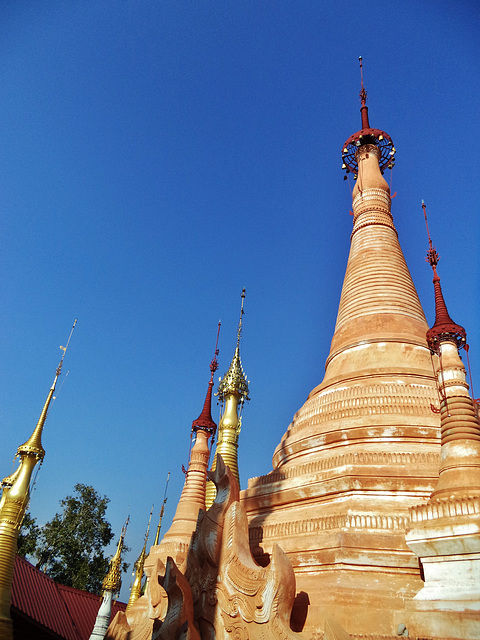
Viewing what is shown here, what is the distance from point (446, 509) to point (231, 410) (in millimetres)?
11503

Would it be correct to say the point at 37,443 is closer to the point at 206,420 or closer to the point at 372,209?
the point at 206,420

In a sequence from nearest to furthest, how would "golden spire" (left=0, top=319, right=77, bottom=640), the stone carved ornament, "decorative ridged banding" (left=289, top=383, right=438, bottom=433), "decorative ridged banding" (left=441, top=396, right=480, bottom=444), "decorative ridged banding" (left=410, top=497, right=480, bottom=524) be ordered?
"decorative ridged banding" (left=410, top=497, right=480, bottom=524), the stone carved ornament, "decorative ridged banding" (left=441, top=396, right=480, bottom=444), "decorative ridged banding" (left=289, top=383, right=438, bottom=433), "golden spire" (left=0, top=319, right=77, bottom=640)

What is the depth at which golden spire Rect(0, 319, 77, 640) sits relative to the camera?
12617mm

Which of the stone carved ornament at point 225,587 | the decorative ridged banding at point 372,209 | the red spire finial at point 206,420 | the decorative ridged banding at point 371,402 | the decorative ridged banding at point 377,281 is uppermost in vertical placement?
the decorative ridged banding at point 372,209

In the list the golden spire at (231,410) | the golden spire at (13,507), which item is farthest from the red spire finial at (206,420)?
the golden spire at (13,507)

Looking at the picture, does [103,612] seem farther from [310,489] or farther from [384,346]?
[384,346]

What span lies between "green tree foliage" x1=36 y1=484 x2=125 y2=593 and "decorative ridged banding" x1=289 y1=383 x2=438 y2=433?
20928 millimetres

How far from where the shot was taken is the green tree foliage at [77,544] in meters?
26.7

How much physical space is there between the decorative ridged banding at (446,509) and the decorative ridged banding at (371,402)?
12.4 feet

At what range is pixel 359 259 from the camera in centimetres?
1566

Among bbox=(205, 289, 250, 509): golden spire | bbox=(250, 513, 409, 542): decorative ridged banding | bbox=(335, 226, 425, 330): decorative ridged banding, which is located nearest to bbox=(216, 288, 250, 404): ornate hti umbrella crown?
bbox=(205, 289, 250, 509): golden spire

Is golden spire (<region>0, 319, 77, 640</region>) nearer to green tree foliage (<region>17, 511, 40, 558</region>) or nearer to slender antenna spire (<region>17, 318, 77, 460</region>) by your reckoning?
slender antenna spire (<region>17, 318, 77, 460</region>)

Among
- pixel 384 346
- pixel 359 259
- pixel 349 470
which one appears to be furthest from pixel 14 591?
pixel 359 259

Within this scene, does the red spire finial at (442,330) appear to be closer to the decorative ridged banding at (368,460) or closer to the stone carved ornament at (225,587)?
the decorative ridged banding at (368,460)
